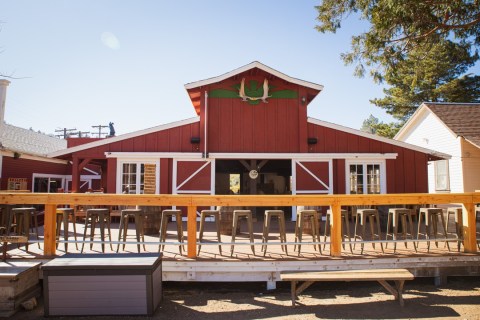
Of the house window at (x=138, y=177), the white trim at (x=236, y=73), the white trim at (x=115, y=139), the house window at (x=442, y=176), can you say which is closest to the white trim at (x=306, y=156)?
the white trim at (x=115, y=139)

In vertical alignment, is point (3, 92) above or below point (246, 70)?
below

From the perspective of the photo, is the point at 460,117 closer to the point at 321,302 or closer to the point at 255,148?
the point at 255,148

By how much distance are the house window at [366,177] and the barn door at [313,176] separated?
2.09 feet

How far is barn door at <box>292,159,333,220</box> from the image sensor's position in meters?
10.6

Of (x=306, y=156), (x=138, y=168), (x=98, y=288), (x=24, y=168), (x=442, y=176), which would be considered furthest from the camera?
(x=442, y=176)

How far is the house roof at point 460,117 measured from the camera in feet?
46.1

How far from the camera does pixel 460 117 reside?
50.2ft

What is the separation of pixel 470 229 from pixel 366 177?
17.1ft

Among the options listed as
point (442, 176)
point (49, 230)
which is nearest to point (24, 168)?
point (49, 230)

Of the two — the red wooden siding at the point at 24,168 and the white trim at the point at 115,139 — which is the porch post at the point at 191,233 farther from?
the red wooden siding at the point at 24,168

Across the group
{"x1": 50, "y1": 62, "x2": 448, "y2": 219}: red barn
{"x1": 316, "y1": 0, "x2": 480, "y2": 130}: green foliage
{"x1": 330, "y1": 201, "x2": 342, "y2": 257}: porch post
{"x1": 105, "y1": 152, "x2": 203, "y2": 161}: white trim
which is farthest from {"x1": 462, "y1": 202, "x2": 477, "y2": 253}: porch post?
{"x1": 105, "y1": 152, "x2": 203, "y2": 161}: white trim

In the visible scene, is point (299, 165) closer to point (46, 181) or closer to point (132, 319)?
point (132, 319)

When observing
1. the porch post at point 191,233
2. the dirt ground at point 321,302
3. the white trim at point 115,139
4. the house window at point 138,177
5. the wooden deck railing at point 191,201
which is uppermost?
the white trim at point 115,139

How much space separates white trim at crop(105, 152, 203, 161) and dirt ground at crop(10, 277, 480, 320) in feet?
16.4
